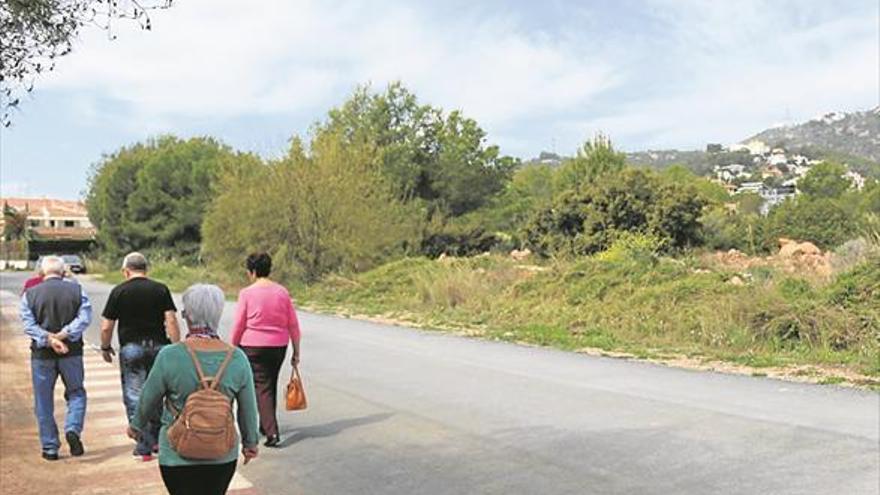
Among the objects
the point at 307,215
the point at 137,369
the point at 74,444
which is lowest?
the point at 74,444

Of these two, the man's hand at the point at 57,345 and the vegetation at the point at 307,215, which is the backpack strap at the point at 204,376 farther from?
the vegetation at the point at 307,215

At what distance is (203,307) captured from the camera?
4.64 meters

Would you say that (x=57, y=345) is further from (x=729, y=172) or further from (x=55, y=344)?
(x=729, y=172)

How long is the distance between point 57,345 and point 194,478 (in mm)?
4195

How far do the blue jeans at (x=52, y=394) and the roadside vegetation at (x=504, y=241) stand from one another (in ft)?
32.9

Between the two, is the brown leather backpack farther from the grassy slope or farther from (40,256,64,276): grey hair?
the grassy slope

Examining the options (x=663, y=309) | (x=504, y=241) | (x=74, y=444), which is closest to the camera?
(x=74, y=444)

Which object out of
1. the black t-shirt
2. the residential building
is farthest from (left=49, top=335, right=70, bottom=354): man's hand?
the residential building

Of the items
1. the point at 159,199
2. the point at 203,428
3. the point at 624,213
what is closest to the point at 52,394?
the point at 203,428

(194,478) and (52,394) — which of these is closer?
(194,478)

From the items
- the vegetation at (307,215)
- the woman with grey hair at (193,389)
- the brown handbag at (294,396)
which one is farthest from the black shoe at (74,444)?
the vegetation at (307,215)

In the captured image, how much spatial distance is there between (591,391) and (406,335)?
877 cm

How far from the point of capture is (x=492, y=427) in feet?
30.1

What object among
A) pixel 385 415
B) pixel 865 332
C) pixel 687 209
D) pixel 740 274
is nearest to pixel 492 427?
pixel 385 415
